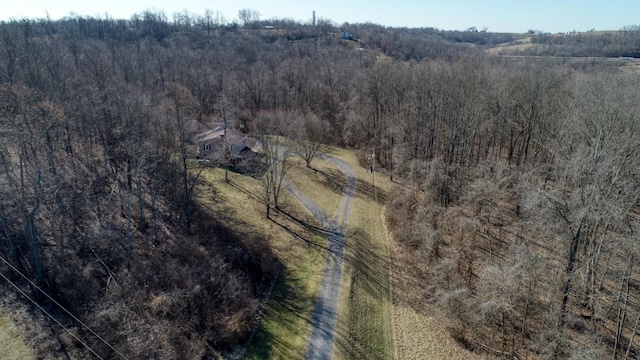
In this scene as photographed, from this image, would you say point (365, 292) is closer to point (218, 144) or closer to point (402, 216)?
point (402, 216)

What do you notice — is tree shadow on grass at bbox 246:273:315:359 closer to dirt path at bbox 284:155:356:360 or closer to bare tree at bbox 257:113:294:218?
dirt path at bbox 284:155:356:360

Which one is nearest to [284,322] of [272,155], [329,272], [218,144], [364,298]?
[364,298]

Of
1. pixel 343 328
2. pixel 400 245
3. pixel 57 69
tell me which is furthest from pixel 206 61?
pixel 343 328

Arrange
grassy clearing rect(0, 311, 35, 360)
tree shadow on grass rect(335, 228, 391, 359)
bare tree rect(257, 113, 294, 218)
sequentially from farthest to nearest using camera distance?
1. bare tree rect(257, 113, 294, 218)
2. tree shadow on grass rect(335, 228, 391, 359)
3. grassy clearing rect(0, 311, 35, 360)

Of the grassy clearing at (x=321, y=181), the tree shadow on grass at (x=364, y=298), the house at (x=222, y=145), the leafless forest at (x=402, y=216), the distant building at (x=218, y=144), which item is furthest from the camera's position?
the distant building at (x=218, y=144)

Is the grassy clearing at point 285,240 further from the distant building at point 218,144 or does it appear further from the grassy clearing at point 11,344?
the grassy clearing at point 11,344

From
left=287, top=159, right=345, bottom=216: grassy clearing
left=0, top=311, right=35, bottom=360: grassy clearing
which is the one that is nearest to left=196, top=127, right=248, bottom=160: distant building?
left=287, top=159, right=345, bottom=216: grassy clearing

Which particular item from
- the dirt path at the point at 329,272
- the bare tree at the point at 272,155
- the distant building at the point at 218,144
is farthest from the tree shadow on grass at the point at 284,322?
the distant building at the point at 218,144
